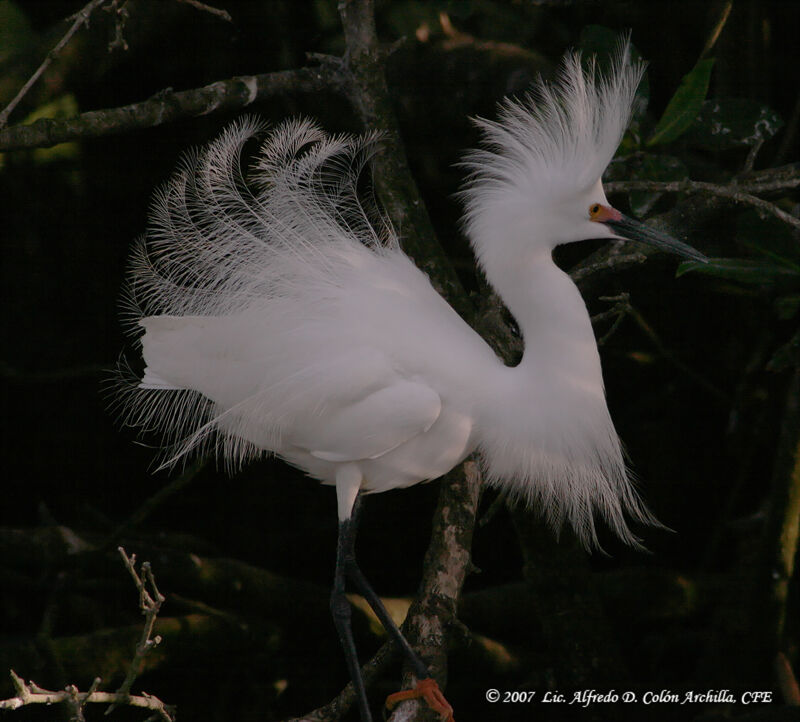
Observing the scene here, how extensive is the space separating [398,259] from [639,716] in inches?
54.5

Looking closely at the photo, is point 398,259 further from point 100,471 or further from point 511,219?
point 100,471

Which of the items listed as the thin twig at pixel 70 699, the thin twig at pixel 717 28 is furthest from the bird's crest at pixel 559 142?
the thin twig at pixel 70 699

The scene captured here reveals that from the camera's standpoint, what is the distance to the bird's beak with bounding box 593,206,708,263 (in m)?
1.74

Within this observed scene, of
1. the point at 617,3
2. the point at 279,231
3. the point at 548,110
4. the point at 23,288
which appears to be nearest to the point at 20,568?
the point at 23,288

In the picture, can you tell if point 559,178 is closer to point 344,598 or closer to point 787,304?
point 787,304

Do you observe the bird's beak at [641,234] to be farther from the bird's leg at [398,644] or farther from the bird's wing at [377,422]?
the bird's leg at [398,644]

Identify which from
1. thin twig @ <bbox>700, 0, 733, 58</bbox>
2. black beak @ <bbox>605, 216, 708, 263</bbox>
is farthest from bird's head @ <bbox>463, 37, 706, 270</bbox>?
thin twig @ <bbox>700, 0, 733, 58</bbox>

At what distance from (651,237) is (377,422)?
25.6 inches

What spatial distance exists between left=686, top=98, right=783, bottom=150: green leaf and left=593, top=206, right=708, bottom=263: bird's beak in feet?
1.50

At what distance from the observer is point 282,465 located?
10.4ft

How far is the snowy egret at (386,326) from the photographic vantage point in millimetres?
1775

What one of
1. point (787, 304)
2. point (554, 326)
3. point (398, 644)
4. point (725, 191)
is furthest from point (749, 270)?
point (398, 644)

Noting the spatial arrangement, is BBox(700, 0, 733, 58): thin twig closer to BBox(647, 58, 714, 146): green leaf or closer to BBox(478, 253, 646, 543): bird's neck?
BBox(647, 58, 714, 146): green leaf

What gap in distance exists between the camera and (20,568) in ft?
8.14
